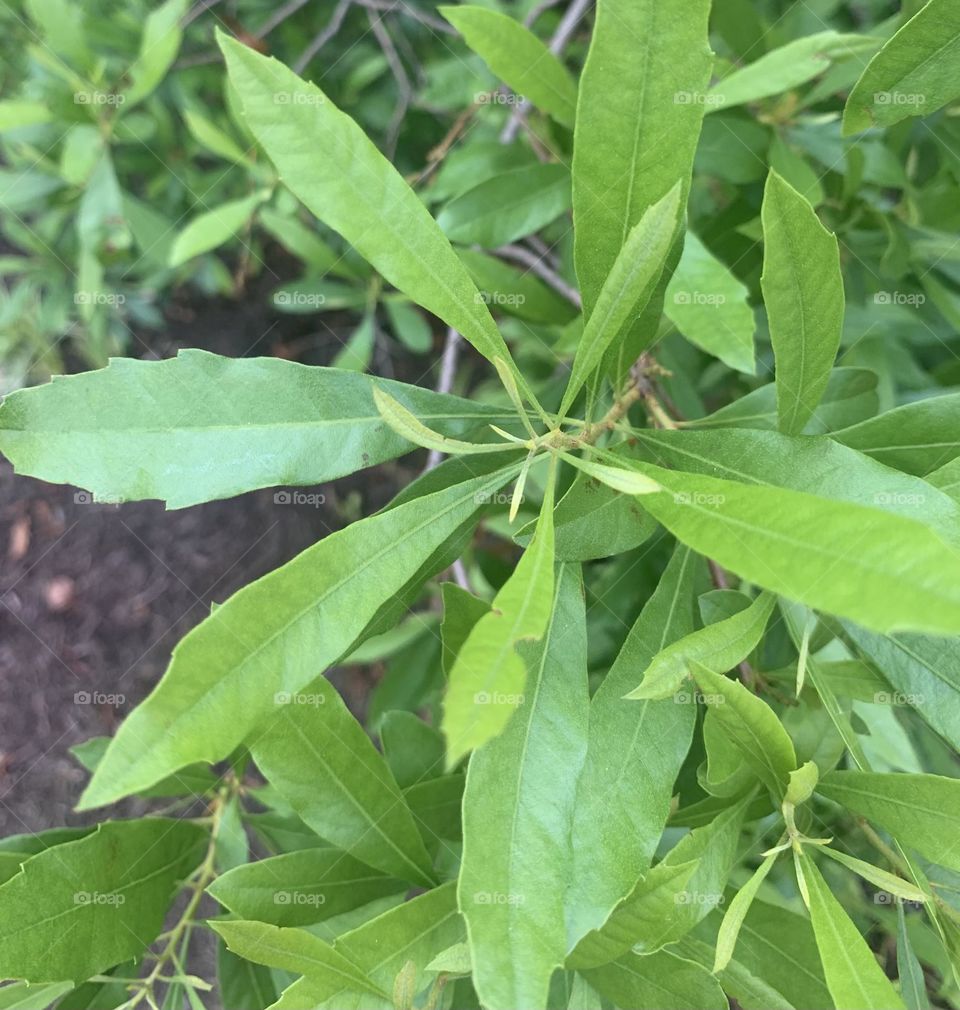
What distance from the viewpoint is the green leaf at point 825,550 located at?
0.52 metres

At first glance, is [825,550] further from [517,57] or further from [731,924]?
[517,57]

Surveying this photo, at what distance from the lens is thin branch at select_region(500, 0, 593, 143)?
158 cm

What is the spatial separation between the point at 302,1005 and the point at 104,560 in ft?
8.23

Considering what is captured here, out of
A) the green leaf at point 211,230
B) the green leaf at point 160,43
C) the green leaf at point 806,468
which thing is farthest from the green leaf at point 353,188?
the green leaf at point 160,43

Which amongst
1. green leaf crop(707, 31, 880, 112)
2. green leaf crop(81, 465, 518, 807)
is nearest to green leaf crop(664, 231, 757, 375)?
green leaf crop(707, 31, 880, 112)

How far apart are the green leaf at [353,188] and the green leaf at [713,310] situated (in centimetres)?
33

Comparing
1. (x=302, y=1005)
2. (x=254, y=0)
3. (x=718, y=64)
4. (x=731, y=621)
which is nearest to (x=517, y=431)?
(x=731, y=621)

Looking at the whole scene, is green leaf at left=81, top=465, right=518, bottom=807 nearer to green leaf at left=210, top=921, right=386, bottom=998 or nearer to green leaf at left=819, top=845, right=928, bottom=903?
green leaf at left=210, top=921, right=386, bottom=998

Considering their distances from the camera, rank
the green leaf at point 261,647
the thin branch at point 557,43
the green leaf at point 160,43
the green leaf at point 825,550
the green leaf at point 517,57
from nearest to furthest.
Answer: the green leaf at point 825,550, the green leaf at point 261,647, the green leaf at point 517,57, the thin branch at point 557,43, the green leaf at point 160,43

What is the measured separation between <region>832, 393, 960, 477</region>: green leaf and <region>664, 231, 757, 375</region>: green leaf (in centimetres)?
16

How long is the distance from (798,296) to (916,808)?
0.52 meters

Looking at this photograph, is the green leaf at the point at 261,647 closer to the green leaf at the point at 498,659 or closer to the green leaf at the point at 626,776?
the green leaf at the point at 498,659

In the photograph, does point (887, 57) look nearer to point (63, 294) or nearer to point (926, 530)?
point (926, 530)

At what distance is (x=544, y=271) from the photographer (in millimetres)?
1617
